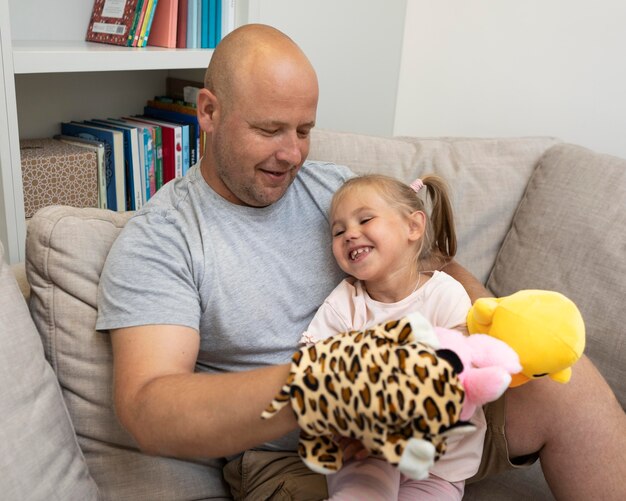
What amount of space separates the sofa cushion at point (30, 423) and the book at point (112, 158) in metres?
0.86

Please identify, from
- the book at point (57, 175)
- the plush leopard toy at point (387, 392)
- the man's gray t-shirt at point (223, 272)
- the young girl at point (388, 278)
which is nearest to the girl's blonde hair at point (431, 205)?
the young girl at point (388, 278)

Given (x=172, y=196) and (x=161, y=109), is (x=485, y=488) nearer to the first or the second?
(x=172, y=196)

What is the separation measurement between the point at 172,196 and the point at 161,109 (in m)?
1.05

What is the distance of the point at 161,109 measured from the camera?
7.64ft

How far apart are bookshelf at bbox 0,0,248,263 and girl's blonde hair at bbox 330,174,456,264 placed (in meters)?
0.76

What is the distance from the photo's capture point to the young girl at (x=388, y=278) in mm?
1255

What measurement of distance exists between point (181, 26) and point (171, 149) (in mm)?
369

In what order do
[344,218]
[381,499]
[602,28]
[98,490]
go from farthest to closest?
[602,28] → [344,218] → [98,490] → [381,499]

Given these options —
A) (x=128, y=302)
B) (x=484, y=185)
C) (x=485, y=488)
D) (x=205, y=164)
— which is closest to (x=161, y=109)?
(x=205, y=164)

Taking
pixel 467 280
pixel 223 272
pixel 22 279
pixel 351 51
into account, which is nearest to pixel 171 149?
pixel 351 51

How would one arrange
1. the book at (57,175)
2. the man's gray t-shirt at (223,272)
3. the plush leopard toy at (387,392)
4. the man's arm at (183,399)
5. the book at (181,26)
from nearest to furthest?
the plush leopard toy at (387,392) < the man's arm at (183,399) < the man's gray t-shirt at (223,272) < the book at (57,175) < the book at (181,26)

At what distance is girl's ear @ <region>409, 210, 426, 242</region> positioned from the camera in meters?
1.41

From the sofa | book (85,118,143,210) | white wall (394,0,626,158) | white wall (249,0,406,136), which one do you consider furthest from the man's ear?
white wall (394,0,626,158)

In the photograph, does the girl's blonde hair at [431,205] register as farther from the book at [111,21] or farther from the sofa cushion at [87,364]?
the book at [111,21]
